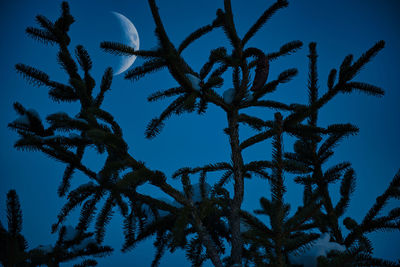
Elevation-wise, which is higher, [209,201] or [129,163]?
[129,163]

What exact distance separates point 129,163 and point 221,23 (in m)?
2.34

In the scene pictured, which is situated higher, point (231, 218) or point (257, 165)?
point (257, 165)

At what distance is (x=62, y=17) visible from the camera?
287 centimetres

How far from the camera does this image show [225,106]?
337cm

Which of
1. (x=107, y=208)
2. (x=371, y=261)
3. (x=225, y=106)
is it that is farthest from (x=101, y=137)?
(x=371, y=261)

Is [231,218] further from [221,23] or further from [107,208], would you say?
[221,23]

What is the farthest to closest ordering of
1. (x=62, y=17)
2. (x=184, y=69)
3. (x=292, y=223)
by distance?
(x=184, y=69), (x=62, y=17), (x=292, y=223)

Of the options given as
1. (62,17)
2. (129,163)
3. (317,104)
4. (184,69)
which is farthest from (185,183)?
(62,17)

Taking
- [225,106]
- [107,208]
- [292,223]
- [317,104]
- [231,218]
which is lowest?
[292,223]

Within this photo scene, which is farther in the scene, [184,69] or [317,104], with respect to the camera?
[184,69]

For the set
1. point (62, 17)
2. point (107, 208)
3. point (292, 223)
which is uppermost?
point (62, 17)

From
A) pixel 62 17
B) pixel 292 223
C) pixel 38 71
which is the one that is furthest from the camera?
pixel 62 17

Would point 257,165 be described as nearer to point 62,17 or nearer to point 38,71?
point 38,71

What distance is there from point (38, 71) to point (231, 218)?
2814 mm
